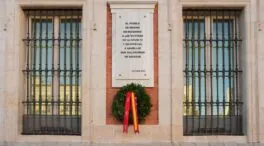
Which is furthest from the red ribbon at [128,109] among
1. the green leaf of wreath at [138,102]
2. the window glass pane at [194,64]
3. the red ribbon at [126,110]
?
the window glass pane at [194,64]

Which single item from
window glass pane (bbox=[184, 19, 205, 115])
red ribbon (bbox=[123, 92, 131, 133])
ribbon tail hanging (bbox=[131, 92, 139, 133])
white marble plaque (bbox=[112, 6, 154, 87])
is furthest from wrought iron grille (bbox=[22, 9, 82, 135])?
window glass pane (bbox=[184, 19, 205, 115])

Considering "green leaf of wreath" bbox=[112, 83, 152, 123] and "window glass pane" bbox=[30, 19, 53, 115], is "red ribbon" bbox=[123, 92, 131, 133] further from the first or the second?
"window glass pane" bbox=[30, 19, 53, 115]

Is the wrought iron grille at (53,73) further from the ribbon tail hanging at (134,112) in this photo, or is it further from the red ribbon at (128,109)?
the ribbon tail hanging at (134,112)

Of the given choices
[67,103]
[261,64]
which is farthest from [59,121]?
[261,64]

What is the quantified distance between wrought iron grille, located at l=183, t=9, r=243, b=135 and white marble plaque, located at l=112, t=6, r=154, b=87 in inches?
39.9

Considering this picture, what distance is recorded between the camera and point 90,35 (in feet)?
43.5

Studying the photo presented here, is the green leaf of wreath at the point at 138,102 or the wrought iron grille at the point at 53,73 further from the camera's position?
the wrought iron grille at the point at 53,73

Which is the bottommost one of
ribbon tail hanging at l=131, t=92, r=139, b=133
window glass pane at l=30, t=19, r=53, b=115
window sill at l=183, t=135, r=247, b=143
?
window sill at l=183, t=135, r=247, b=143

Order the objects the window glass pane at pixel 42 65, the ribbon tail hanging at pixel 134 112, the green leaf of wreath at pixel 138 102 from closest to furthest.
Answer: the ribbon tail hanging at pixel 134 112 < the green leaf of wreath at pixel 138 102 < the window glass pane at pixel 42 65

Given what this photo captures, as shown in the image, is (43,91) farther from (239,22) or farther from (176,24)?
(239,22)

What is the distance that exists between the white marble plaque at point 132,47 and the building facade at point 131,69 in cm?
2

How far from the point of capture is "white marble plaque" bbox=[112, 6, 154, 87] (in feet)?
43.1

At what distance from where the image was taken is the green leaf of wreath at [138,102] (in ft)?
42.3

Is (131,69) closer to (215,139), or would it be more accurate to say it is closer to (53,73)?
(53,73)
